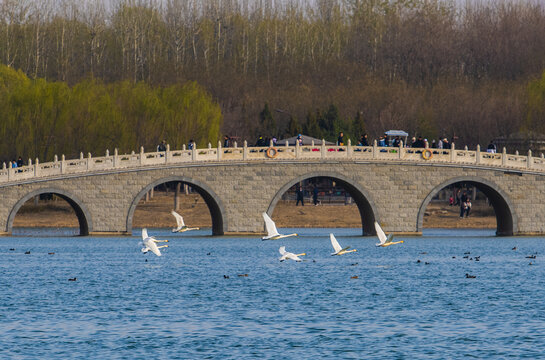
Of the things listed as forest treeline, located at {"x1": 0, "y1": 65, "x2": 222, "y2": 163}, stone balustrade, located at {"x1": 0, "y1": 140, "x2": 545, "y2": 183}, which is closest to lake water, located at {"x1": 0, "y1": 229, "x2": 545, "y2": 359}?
stone balustrade, located at {"x1": 0, "y1": 140, "x2": 545, "y2": 183}

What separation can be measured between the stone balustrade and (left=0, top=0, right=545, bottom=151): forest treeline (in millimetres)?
22981

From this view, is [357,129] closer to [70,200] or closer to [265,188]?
[265,188]

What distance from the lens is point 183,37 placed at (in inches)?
4193

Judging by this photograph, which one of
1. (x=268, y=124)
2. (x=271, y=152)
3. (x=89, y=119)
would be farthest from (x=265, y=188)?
(x=268, y=124)

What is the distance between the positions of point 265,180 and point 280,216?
1509cm

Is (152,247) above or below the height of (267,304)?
above

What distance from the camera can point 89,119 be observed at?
73312mm

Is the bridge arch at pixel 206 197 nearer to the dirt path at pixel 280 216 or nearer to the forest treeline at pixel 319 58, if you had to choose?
the dirt path at pixel 280 216

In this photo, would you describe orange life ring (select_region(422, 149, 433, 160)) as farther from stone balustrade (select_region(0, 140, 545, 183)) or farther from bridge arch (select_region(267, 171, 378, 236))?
bridge arch (select_region(267, 171, 378, 236))

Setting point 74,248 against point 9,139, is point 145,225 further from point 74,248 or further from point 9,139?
point 74,248

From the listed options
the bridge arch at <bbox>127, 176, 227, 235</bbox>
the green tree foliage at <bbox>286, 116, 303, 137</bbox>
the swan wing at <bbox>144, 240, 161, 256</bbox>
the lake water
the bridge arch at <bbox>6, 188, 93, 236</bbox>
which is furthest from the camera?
the green tree foliage at <bbox>286, 116, 303, 137</bbox>

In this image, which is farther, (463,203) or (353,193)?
(463,203)

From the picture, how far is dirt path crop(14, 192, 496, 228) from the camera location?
7269 cm

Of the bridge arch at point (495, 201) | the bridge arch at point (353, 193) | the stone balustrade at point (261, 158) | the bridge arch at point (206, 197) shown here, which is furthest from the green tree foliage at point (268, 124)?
the bridge arch at point (495, 201)
